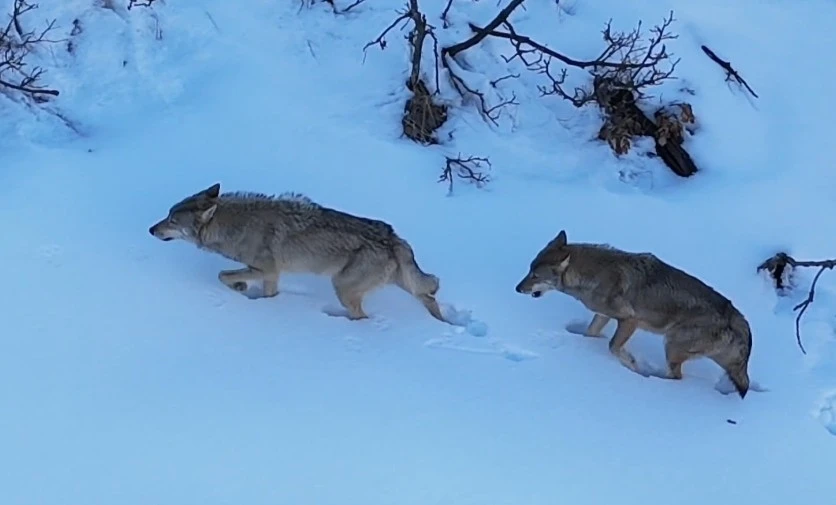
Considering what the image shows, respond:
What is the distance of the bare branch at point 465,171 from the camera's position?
372 inches

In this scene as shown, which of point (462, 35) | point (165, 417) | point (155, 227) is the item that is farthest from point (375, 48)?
point (165, 417)

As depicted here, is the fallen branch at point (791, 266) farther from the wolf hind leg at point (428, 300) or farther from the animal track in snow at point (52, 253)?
the animal track in snow at point (52, 253)

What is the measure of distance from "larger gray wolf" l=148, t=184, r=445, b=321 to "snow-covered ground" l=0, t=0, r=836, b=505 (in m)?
0.25

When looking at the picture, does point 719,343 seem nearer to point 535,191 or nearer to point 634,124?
point 535,191

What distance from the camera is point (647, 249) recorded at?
907cm

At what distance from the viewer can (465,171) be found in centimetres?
963

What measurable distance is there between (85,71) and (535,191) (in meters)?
4.71

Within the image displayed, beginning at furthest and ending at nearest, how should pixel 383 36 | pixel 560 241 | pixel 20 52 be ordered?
pixel 383 36
pixel 20 52
pixel 560 241

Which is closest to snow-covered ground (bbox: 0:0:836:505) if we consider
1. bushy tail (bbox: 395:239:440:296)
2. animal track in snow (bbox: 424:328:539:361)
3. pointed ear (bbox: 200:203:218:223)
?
animal track in snow (bbox: 424:328:539:361)

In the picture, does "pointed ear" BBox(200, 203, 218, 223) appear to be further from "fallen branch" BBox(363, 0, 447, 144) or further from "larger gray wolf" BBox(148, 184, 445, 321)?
"fallen branch" BBox(363, 0, 447, 144)

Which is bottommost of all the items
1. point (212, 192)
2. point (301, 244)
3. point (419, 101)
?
point (301, 244)

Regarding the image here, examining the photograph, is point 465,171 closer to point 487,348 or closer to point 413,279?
point 413,279

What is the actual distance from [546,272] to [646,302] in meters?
0.83

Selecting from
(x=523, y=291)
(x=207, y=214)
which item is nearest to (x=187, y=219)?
(x=207, y=214)
